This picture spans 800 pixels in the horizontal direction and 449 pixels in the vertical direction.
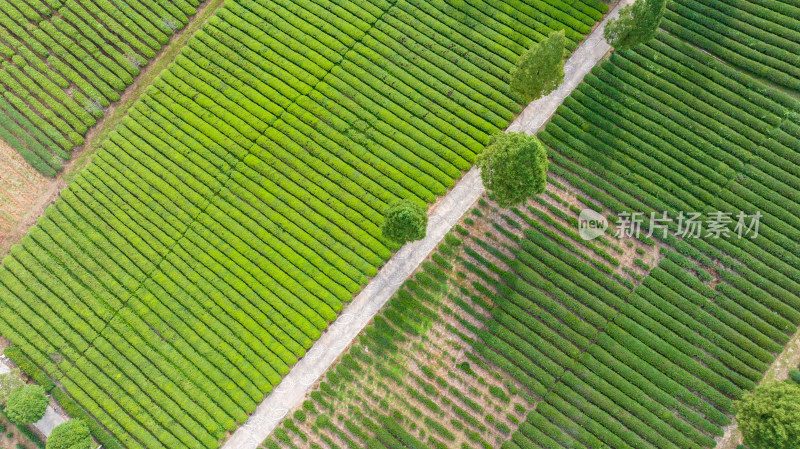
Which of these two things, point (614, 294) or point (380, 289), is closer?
point (614, 294)

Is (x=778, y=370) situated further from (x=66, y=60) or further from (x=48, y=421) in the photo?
(x=66, y=60)

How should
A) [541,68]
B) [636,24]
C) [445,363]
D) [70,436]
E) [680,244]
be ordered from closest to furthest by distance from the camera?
[70,436] → [541,68] → [445,363] → [636,24] → [680,244]

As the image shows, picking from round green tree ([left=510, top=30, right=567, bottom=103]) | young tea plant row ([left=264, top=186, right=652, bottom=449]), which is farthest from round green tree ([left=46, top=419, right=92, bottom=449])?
round green tree ([left=510, top=30, right=567, bottom=103])

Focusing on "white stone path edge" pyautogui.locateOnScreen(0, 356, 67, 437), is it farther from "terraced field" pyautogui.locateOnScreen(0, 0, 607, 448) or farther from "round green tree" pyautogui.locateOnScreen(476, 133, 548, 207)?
"round green tree" pyautogui.locateOnScreen(476, 133, 548, 207)

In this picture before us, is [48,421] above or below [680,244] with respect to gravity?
below

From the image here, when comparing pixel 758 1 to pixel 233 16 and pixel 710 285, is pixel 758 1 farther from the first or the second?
pixel 233 16

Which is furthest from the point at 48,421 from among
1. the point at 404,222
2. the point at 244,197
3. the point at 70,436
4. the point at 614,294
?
the point at 614,294

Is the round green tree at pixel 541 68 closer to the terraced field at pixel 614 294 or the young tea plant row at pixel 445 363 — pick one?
the terraced field at pixel 614 294
